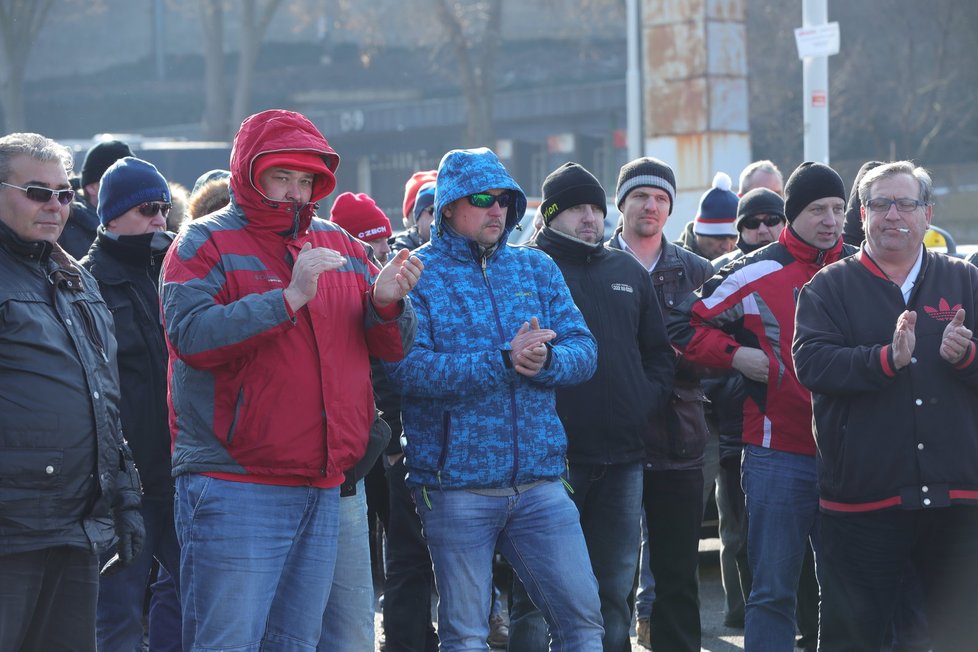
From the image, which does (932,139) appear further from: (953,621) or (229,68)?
(953,621)

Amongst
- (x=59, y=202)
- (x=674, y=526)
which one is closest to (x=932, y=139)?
(x=674, y=526)

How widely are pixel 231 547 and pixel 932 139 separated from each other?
3214 cm

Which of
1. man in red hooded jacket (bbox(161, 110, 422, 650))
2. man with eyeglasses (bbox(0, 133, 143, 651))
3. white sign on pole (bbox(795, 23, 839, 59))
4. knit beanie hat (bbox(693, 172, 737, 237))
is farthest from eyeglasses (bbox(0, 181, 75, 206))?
white sign on pole (bbox(795, 23, 839, 59))

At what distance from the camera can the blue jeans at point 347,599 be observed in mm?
4199

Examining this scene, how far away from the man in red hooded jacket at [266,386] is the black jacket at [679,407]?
1755 millimetres

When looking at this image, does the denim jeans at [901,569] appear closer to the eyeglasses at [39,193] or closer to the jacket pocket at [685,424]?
the jacket pocket at [685,424]

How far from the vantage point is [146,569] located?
16.4 ft

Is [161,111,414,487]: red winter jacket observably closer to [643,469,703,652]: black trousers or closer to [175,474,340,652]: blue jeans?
[175,474,340,652]: blue jeans

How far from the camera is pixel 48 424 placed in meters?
3.78

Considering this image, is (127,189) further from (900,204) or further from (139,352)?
(900,204)

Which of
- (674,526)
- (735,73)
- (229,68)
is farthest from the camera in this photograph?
(229,68)

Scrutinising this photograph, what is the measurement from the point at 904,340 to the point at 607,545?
144 centimetres

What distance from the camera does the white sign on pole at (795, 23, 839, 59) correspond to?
1217 centimetres

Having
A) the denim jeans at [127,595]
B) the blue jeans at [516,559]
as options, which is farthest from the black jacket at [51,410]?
the blue jeans at [516,559]
